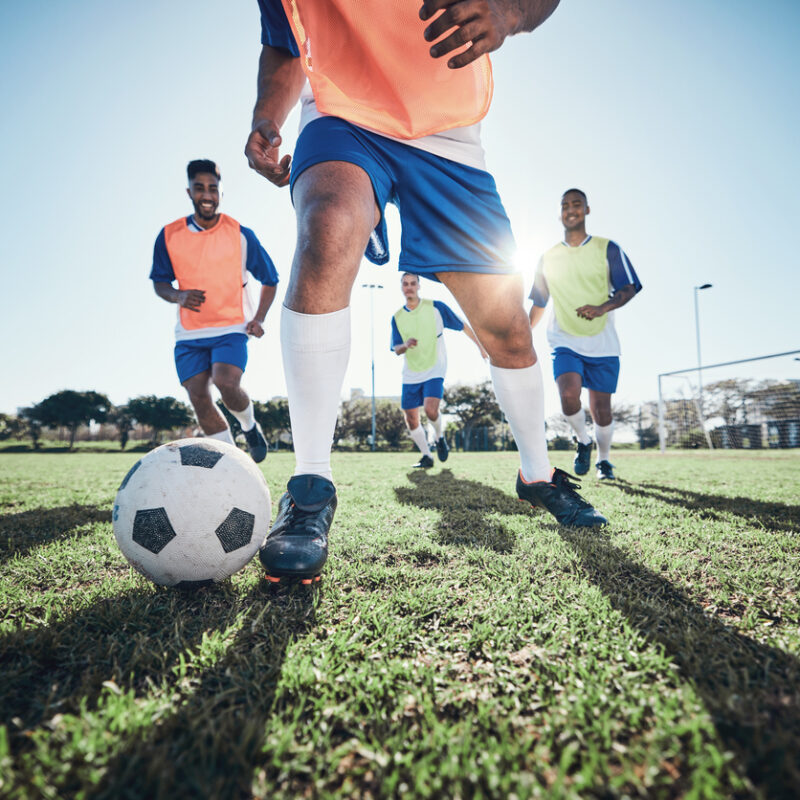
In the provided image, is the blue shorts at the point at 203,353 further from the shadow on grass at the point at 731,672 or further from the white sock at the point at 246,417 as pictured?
the shadow on grass at the point at 731,672

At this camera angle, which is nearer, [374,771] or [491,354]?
[374,771]

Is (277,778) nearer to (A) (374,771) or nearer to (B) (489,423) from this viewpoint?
(A) (374,771)

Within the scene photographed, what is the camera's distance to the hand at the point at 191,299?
4.08 m

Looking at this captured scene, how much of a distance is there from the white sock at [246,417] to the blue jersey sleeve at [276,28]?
3.19 meters

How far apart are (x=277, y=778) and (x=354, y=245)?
1625 mm

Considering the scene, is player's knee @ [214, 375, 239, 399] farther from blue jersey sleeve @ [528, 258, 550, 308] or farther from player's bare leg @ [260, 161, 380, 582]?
blue jersey sleeve @ [528, 258, 550, 308]

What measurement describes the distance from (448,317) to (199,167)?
452 centimetres

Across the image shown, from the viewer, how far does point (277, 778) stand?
0.73 metres

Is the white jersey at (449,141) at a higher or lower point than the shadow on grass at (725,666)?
higher

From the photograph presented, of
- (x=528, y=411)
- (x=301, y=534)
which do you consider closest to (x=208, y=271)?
(x=528, y=411)

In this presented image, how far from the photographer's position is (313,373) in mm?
1876

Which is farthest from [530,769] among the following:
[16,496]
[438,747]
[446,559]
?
[16,496]

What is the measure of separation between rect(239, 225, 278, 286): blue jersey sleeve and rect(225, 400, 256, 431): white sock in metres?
1.32

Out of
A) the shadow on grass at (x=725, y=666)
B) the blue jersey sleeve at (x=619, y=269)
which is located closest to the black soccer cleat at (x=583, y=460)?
the blue jersey sleeve at (x=619, y=269)
